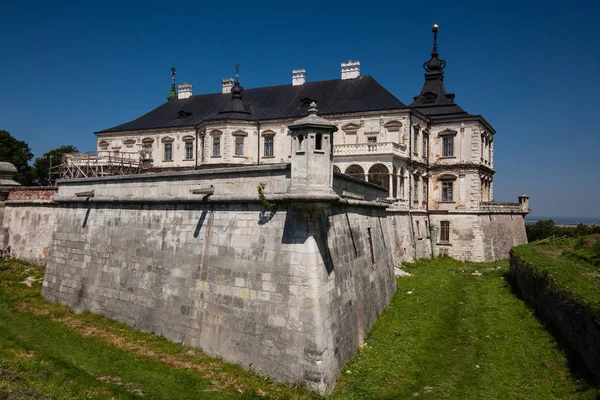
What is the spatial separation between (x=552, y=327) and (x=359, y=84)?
24706 millimetres

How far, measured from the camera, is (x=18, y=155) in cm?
4766

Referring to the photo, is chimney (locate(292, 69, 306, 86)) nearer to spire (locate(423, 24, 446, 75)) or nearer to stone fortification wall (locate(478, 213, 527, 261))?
spire (locate(423, 24, 446, 75))

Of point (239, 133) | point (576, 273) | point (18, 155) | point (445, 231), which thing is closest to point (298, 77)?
point (239, 133)

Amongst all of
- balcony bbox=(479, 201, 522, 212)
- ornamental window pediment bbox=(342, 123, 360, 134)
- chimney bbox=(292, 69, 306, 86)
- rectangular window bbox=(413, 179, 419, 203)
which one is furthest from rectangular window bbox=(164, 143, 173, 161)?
balcony bbox=(479, 201, 522, 212)

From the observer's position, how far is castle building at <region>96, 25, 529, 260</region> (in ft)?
100

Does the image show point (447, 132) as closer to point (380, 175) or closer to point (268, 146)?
point (380, 175)

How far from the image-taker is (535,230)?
44812 mm

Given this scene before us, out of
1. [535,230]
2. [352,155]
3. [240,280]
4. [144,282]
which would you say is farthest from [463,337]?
[535,230]

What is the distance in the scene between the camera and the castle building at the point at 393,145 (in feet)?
100

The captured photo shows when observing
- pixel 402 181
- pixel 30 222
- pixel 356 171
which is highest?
pixel 356 171

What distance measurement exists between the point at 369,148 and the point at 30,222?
21.0m

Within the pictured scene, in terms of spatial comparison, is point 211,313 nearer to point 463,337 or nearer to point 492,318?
point 463,337

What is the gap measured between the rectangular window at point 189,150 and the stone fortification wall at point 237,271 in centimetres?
2008

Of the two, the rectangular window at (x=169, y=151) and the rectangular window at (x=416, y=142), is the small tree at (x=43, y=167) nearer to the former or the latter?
the rectangular window at (x=169, y=151)
